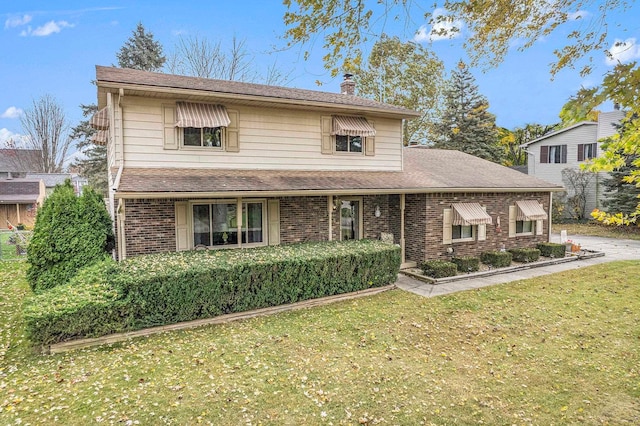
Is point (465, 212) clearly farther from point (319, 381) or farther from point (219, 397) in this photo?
point (219, 397)

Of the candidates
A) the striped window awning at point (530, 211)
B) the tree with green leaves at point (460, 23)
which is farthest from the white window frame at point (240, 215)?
the striped window awning at point (530, 211)

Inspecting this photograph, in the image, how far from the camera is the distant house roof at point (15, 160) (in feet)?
129

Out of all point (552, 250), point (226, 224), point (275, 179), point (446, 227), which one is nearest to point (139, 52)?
point (275, 179)

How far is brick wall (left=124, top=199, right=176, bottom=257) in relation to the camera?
31.7ft

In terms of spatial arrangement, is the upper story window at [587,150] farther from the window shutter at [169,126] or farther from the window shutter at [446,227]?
the window shutter at [169,126]

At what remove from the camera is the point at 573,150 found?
88.7 ft

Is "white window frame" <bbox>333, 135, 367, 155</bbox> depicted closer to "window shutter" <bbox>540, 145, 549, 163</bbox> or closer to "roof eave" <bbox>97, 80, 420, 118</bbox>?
"roof eave" <bbox>97, 80, 420, 118</bbox>

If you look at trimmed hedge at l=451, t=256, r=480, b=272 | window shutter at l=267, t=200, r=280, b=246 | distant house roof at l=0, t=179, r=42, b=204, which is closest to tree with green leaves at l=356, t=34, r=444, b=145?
trimmed hedge at l=451, t=256, r=480, b=272

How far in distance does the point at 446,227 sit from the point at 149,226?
956cm

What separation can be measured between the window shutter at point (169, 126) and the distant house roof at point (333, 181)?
29.8 inches

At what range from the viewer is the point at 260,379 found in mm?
5531

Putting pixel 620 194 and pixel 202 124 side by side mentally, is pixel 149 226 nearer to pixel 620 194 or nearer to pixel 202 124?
pixel 202 124

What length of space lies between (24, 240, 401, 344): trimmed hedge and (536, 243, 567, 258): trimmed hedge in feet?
27.6

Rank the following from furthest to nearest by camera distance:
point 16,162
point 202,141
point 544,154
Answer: point 16,162 → point 544,154 → point 202,141
